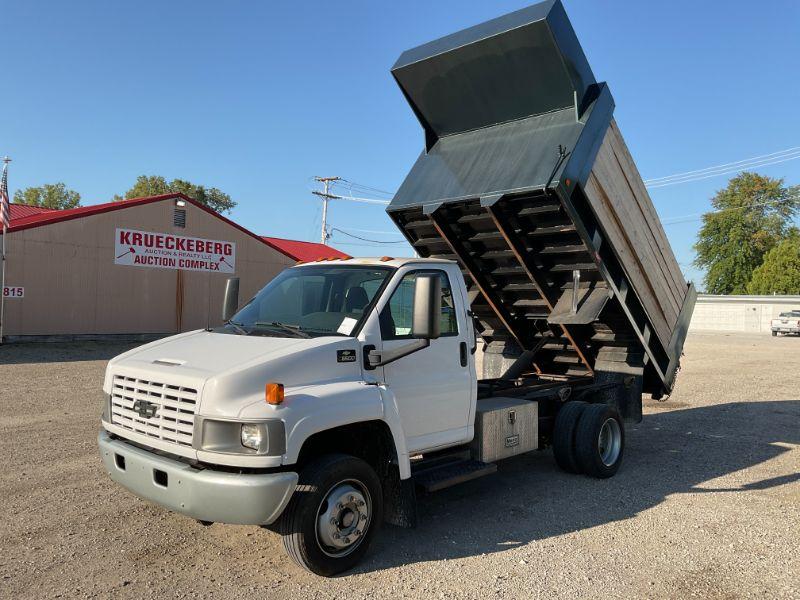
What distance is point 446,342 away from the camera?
5230mm

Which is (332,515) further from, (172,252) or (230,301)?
(172,252)

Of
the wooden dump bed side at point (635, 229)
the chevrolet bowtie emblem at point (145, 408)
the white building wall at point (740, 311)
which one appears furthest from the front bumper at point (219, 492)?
the white building wall at point (740, 311)

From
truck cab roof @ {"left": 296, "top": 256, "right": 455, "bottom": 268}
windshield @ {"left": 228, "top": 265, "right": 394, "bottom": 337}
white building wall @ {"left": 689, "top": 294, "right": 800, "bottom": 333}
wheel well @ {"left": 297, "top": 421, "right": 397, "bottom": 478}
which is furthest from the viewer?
white building wall @ {"left": 689, "top": 294, "right": 800, "bottom": 333}

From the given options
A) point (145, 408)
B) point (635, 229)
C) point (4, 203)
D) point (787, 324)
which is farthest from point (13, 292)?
point (787, 324)

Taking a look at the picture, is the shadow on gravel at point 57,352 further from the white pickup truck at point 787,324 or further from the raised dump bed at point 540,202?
the white pickup truck at point 787,324

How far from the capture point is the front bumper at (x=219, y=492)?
147 inches

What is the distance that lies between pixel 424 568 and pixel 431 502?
4.95ft

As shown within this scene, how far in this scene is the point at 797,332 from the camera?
38531 millimetres

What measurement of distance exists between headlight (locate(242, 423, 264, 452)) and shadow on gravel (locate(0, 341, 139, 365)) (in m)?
14.6

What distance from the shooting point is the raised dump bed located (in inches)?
241

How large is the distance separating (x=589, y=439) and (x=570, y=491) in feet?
2.02

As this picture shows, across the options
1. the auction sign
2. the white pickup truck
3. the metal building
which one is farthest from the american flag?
the white pickup truck

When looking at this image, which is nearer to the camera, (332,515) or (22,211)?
(332,515)

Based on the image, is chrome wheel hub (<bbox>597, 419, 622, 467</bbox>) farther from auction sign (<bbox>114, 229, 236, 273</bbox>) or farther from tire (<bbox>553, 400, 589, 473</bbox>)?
auction sign (<bbox>114, 229, 236, 273</bbox>)
